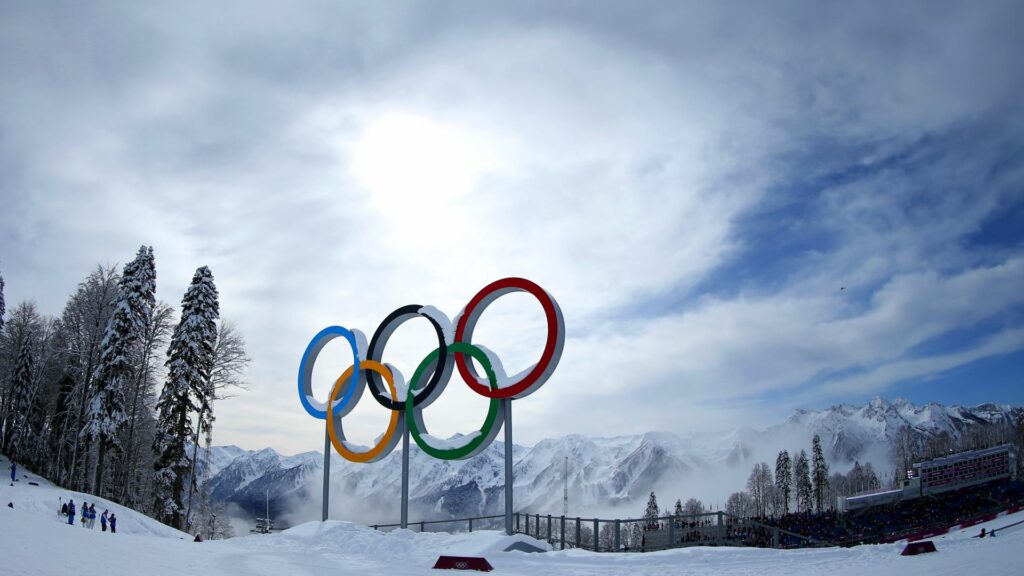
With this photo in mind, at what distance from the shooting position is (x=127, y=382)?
120 ft

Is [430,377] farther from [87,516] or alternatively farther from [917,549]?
[917,549]

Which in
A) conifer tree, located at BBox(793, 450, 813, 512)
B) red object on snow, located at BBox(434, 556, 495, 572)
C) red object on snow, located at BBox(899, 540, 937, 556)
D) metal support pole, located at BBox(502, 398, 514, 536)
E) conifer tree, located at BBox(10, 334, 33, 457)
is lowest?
conifer tree, located at BBox(793, 450, 813, 512)

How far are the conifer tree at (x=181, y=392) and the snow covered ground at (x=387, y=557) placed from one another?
10.6 meters

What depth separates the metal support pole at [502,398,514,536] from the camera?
22.7 meters

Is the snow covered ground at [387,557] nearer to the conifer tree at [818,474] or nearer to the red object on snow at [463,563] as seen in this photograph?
the red object on snow at [463,563]

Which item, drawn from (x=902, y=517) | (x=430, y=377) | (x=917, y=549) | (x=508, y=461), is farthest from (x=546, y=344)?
(x=902, y=517)

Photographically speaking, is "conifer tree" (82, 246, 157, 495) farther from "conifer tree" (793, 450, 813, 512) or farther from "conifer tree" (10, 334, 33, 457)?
"conifer tree" (793, 450, 813, 512)

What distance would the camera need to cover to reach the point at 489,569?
17.9 meters

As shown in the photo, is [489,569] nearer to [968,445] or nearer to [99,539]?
[99,539]

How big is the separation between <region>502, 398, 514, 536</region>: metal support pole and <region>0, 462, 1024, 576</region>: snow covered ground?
2.40 feet

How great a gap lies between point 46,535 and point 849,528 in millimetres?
50697

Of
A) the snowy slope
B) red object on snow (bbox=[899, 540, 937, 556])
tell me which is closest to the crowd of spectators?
red object on snow (bbox=[899, 540, 937, 556])

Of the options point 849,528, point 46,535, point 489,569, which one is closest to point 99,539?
point 46,535

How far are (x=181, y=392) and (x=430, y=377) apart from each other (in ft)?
48.1
